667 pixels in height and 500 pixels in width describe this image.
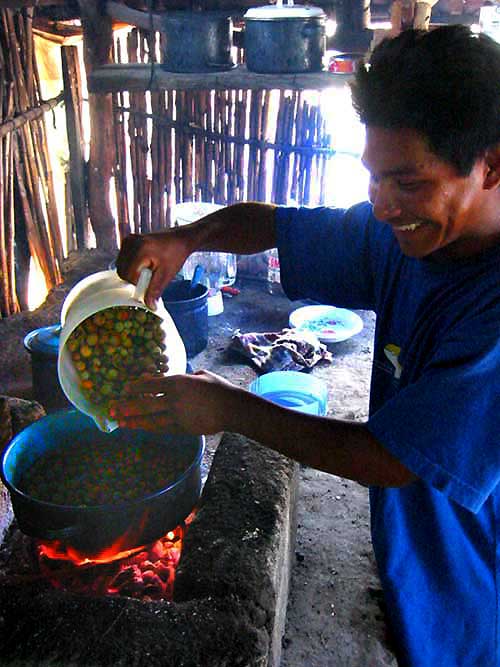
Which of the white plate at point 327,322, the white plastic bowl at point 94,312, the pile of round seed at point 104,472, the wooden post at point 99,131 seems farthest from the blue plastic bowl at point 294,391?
the wooden post at point 99,131

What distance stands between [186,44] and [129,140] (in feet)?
4.63

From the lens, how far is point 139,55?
16.5 feet

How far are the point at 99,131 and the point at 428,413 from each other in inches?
176

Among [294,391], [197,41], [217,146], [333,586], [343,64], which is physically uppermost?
[197,41]

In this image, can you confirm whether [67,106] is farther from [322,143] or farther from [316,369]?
[316,369]

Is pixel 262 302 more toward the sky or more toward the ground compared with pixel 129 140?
more toward the ground

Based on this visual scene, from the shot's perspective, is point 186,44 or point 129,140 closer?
point 186,44

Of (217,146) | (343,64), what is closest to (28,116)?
(217,146)

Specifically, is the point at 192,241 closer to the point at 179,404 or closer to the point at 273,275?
the point at 179,404

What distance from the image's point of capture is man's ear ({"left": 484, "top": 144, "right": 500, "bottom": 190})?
1227mm

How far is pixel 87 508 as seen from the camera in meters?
1.69

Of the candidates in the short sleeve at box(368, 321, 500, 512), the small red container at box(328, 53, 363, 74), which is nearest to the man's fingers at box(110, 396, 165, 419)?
the short sleeve at box(368, 321, 500, 512)

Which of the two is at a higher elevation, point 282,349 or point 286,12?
point 286,12

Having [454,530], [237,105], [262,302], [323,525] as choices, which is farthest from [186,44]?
[454,530]
